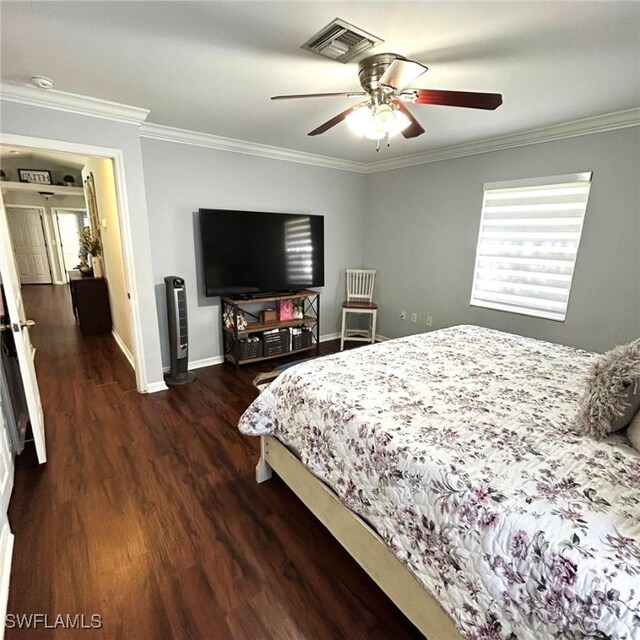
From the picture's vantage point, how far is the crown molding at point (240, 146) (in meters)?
3.17

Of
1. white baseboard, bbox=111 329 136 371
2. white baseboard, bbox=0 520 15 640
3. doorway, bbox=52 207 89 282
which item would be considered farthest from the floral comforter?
doorway, bbox=52 207 89 282

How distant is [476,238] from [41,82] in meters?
3.83

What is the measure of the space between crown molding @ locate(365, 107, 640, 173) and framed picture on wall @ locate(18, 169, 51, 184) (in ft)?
26.5

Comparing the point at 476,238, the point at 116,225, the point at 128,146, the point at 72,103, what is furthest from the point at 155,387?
the point at 476,238

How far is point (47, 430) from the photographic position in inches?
103

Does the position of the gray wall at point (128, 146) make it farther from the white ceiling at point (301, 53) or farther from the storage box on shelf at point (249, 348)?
the storage box on shelf at point (249, 348)

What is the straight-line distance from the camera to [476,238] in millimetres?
3691

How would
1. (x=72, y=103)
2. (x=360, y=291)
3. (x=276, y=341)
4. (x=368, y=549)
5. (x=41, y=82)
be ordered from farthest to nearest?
(x=360, y=291)
(x=276, y=341)
(x=72, y=103)
(x=41, y=82)
(x=368, y=549)

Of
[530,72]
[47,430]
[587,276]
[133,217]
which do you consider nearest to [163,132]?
[133,217]

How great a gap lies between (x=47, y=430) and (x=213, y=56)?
2841 mm

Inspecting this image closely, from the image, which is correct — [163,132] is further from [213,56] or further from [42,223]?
[42,223]

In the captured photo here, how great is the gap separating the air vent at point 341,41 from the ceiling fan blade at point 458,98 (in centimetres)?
31

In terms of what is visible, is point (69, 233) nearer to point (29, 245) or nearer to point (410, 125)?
point (29, 245)

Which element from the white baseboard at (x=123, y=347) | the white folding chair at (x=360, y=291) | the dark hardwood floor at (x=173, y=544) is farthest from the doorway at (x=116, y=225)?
the white folding chair at (x=360, y=291)
